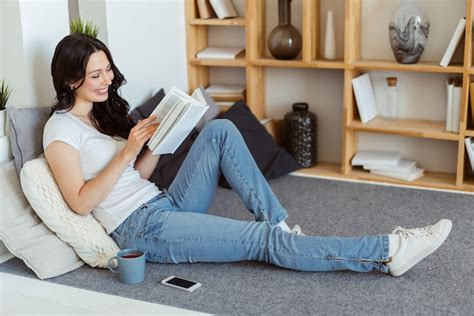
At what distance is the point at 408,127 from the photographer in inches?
150

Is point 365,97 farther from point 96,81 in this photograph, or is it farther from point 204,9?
point 96,81

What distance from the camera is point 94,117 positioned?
110 inches

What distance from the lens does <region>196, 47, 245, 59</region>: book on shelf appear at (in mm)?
4174

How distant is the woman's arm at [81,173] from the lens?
260 centimetres

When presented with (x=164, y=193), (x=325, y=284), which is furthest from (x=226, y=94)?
(x=325, y=284)

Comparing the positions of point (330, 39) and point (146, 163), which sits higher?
point (330, 39)

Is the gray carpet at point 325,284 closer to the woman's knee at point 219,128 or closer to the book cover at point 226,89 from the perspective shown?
the woman's knee at point 219,128

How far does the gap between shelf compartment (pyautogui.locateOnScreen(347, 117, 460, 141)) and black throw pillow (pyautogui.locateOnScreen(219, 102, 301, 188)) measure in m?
0.39

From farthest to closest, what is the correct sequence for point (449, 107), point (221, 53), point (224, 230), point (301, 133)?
point (221, 53)
point (301, 133)
point (449, 107)
point (224, 230)

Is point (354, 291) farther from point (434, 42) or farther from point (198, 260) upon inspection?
point (434, 42)

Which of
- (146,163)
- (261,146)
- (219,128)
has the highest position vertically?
(219,128)

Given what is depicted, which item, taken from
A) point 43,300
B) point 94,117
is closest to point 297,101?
point 94,117

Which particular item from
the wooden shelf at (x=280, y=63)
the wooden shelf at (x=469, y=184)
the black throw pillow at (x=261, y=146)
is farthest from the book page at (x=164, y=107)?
Answer: the wooden shelf at (x=469, y=184)

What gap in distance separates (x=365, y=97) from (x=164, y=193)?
151cm
